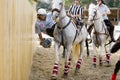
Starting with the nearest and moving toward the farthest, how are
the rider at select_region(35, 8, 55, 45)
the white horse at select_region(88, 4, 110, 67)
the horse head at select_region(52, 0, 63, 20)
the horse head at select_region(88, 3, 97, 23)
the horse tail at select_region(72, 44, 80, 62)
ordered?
the horse head at select_region(52, 0, 63, 20) → the rider at select_region(35, 8, 55, 45) → the horse tail at select_region(72, 44, 80, 62) → the horse head at select_region(88, 3, 97, 23) → the white horse at select_region(88, 4, 110, 67)

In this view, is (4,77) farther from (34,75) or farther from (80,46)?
(80,46)

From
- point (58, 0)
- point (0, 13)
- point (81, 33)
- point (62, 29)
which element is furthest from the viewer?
point (81, 33)

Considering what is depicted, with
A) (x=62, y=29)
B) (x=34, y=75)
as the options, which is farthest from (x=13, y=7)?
(x=34, y=75)

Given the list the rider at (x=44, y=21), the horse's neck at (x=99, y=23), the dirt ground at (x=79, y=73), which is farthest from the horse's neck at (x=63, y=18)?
the horse's neck at (x=99, y=23)

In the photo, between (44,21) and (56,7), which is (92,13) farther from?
(56,7)

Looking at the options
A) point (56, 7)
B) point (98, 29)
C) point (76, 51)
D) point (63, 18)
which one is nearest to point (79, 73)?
point (76, 51)

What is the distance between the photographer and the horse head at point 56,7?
26.4ft

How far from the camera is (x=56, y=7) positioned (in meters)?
8.13

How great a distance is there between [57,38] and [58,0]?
3.75 feet

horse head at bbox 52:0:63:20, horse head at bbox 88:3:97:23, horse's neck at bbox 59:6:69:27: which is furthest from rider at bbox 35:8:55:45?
horse head at bbox 88:3:97:23

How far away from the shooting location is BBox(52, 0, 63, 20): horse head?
8.04m

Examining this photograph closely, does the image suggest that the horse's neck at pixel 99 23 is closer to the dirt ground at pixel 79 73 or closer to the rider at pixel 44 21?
the dirt ground at pixel 79 73

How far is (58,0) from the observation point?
8250 millimetres

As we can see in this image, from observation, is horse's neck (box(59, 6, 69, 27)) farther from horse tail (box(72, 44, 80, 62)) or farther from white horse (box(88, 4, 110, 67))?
white horse (box(88, 4, 110, 67))
